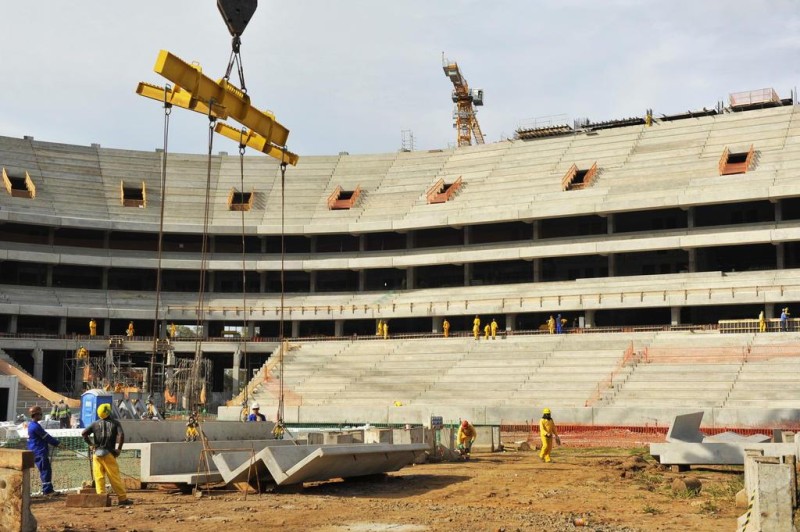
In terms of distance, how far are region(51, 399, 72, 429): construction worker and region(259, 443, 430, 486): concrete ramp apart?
1791 centimetres

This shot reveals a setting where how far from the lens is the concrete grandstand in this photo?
138 feet

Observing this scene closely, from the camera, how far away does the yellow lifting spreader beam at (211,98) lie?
28.4 meters

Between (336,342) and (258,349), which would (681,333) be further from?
(258,349)

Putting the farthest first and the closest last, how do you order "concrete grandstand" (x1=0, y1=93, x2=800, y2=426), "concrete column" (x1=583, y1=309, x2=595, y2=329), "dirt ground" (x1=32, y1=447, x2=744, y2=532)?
"concrete column" (x1=583, y1=309, x2=595, y2=329) < "concrete grandstand" (x1=0, y1=93, x2=800, y2=426) < "dirt ground" (x1=32, y1=447, x2=744, y2=532)

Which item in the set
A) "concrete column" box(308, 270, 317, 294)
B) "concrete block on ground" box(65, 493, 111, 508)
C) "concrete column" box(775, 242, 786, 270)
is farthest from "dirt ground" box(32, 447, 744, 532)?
"concrete column" box(308, 270, 317, 294)

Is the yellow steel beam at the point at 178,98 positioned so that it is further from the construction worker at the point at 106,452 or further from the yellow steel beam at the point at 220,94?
the construction worker at the point at 106,452

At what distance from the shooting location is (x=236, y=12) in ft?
83.9

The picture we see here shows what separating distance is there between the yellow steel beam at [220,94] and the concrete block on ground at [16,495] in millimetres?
17868

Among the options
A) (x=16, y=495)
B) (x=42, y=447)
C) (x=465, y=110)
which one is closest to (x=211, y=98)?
(x=42, y=447)

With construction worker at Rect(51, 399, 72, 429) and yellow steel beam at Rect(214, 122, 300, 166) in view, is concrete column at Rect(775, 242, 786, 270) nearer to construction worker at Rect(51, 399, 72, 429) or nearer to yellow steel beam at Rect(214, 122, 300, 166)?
yellow steel beam at Rect(214, 122, 300, 166)

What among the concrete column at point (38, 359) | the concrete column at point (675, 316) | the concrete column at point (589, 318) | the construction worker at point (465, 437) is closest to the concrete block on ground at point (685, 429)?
the construction worker at point (465, 437)

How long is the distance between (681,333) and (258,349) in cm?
2570

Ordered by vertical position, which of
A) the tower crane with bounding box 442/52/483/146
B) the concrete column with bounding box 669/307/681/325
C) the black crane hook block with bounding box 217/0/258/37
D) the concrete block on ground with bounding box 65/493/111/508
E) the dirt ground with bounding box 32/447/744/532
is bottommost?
the dirt ground with bounding box 32/447/744/532

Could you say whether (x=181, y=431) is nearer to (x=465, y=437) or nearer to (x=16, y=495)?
(x=465, y=437)
